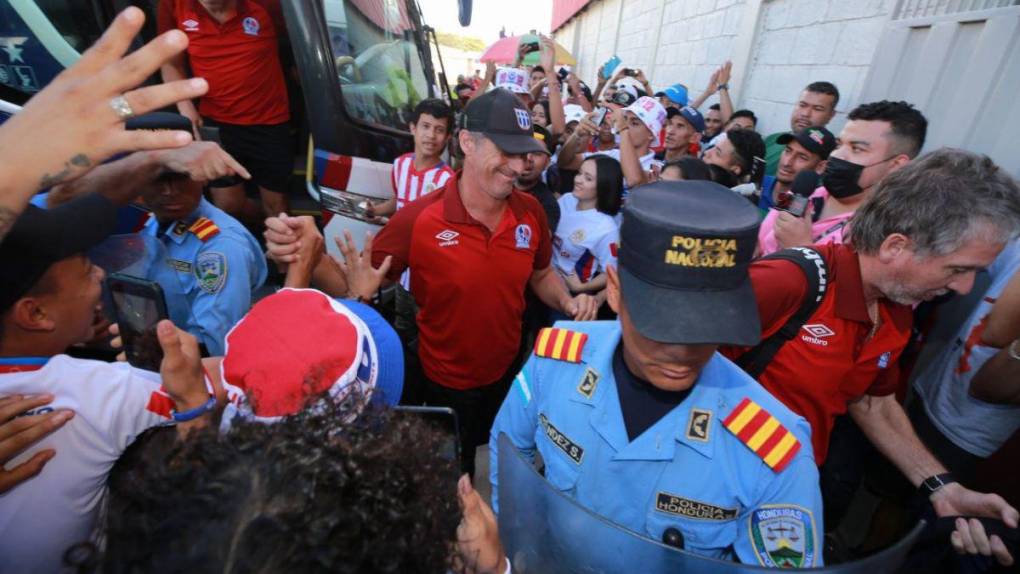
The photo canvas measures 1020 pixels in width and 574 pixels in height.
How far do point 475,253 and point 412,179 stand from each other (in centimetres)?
147

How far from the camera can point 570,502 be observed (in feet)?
2.48

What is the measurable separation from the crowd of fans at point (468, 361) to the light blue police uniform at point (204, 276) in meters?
0.01

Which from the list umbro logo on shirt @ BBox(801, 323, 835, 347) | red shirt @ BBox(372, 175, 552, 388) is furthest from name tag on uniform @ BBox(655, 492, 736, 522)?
red shirt @ BBox(372, 175, 552, 388)

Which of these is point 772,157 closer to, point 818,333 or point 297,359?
point 818,333

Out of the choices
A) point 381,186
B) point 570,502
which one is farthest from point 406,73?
point 570,502

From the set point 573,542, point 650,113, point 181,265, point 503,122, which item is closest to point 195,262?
point 181,265

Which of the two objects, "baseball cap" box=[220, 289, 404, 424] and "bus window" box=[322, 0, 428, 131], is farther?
"bus window" box=[322, 0, 428, 131]

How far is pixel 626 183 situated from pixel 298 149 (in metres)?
3.51

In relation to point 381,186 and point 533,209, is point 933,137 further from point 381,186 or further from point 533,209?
point 381,186

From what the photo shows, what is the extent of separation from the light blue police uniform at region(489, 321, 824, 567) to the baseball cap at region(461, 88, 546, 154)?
128cm

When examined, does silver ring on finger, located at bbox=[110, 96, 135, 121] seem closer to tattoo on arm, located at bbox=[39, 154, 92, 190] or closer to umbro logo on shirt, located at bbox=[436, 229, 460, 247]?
tattoo on arm, located at bbox=[39, 154, 92, 190]

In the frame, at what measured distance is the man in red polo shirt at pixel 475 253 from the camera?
2.24 m

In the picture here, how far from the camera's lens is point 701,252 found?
104 centimetres

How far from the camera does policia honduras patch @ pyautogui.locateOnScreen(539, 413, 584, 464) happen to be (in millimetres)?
1253
